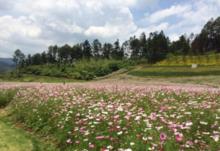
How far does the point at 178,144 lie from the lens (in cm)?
646

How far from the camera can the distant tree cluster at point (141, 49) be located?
118 meters

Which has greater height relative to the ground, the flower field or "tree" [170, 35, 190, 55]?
"tree" [170, 35, 190, 55]

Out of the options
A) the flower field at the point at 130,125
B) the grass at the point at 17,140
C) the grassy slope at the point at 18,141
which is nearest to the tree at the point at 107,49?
the grass at the point at 17,140

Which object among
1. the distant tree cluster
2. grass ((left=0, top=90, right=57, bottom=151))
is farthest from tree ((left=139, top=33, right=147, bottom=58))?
grass ((left=0, top=90, right=57, bottom=151))

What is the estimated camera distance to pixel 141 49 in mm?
137375

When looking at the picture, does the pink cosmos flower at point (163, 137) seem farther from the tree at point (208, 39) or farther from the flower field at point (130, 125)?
the tree at point (208, 39)

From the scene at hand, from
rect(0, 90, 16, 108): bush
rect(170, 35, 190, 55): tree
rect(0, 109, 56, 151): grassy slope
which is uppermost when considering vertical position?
rect(170, 35, 190, 55): tree

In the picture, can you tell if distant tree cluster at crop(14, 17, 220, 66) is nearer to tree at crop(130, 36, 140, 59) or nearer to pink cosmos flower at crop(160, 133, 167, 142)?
tree at crop(130, 36, 140, 59)

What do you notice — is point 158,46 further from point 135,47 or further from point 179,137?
point 179,137

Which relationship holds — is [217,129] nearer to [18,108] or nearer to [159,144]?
[159,144]

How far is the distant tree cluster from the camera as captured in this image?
118m

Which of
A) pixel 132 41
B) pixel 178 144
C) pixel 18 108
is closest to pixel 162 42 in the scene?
pixel 132 41

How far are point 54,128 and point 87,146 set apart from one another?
322 cm

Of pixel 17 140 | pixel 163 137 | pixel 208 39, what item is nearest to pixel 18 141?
pixel 17 140
